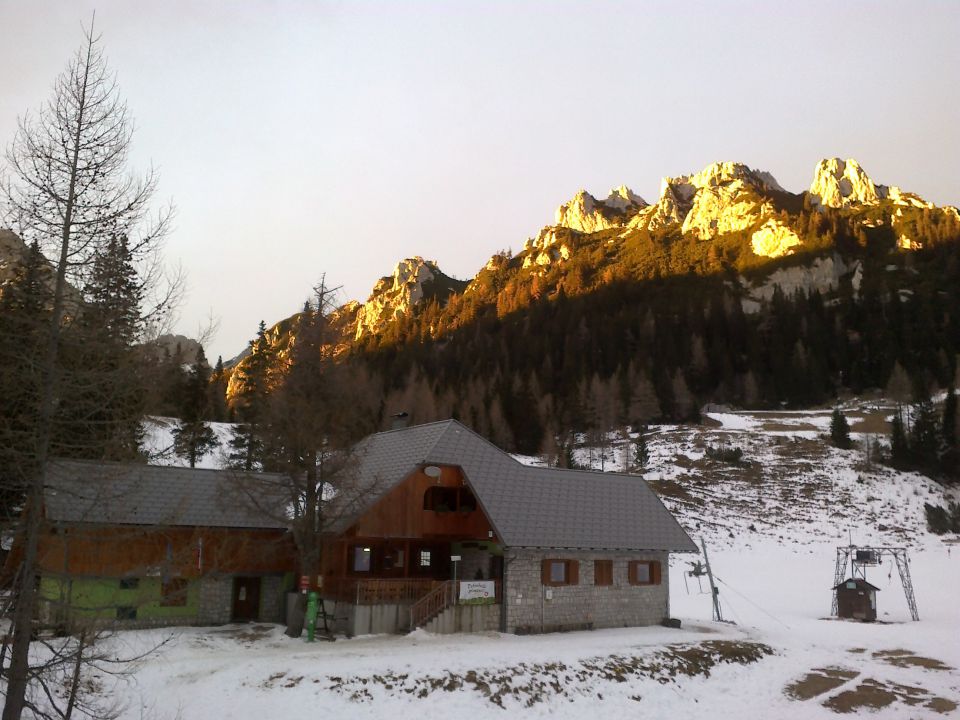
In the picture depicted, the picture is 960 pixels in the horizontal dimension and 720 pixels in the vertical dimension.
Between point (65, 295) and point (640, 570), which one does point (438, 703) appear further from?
point (640, 570)

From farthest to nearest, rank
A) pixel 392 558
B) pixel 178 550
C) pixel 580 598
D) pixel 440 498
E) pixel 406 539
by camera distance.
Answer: pixel 440 498 < pixel 580 598 < pixel 392 558 < pixel 406 539 < pixel 178 550

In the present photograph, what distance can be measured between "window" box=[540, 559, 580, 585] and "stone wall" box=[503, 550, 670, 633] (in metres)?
0.18

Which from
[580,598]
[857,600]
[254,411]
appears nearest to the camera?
[580,598]

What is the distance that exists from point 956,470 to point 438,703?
79393 millimetres

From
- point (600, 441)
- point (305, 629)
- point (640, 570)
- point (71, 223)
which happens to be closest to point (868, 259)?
point (600, 441)

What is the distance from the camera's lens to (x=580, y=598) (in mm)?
30094

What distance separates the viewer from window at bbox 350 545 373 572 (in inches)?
1150

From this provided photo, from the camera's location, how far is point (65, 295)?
12.1m

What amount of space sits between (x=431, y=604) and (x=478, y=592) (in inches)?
70.6

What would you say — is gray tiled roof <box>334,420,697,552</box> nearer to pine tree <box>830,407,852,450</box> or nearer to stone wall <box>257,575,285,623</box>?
stone wall <box>257,575,285,623</box>

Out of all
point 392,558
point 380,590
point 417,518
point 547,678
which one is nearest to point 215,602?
point 380,590

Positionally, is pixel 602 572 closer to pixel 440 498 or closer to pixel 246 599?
pixel 440 498

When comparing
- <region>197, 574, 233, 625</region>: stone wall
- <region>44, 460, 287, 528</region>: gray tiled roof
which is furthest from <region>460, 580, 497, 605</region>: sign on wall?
<region>197, 574, 233, 625</region>: stone wall

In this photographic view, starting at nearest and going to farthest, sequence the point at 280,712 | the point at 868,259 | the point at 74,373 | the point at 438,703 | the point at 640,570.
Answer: the point at 74,373 → the point at 280,712 → the point at 438,703 → the point at 640,570 → the point at 868,259
